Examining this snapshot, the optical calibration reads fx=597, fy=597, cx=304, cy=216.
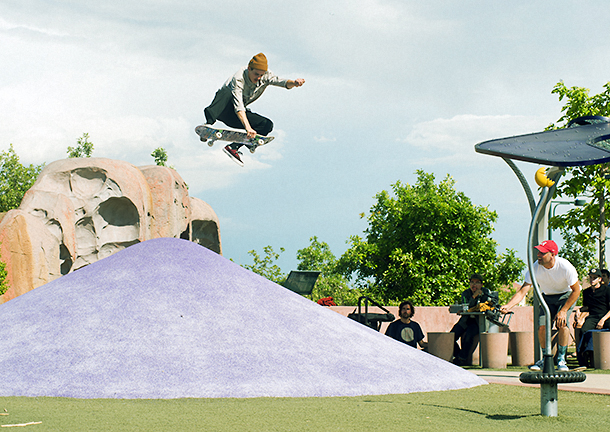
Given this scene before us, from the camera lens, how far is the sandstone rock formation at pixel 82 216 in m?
18.8

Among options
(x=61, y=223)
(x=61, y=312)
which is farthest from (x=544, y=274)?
(x=61, y=223)

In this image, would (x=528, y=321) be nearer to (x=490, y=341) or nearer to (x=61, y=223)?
(x=490, y=341)

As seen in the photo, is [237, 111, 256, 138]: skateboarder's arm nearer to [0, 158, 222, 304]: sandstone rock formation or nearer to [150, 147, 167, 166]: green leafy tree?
[0, 158, 222, 304]: sandstone rock formation

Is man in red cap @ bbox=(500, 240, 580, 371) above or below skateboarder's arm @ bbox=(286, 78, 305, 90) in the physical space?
below

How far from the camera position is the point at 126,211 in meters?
22.0


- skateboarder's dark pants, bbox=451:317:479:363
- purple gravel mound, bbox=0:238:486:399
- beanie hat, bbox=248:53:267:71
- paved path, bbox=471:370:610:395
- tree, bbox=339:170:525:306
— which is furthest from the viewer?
tree, bbox=339:170:525:306

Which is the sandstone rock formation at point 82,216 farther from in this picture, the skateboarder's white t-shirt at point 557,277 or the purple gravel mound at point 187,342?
the skateboarder's white t-shirt at point 557,277

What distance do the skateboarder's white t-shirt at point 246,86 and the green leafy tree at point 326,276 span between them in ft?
51.6

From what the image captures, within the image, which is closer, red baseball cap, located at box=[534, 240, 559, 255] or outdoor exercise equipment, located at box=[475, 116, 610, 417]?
outdoor exercise equipment, located at box=[475, 116, 610, 417]

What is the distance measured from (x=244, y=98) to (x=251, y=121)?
0.49 metres

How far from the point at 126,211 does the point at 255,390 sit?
56.5 feet

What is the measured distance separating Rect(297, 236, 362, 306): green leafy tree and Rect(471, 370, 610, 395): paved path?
18.1 m

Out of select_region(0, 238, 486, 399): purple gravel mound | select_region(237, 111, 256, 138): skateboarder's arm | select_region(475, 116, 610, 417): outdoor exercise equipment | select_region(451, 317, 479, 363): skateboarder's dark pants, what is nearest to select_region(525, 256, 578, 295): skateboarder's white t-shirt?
select_region(0, 238, 486, 399): purple gravel mound

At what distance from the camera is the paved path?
644 cm
